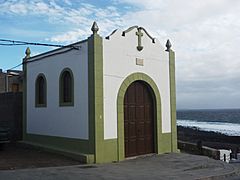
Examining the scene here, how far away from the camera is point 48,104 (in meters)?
17.5

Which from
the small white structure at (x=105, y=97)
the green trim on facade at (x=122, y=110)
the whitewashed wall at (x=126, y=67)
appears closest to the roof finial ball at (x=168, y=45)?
the small white structure at (x=105, y=97)

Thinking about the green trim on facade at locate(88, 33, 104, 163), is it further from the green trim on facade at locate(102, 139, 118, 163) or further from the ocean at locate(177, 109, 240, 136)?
the ocean at locate(177, 109, 240, 136)

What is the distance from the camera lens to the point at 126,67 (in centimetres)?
1608

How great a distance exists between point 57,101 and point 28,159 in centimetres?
305

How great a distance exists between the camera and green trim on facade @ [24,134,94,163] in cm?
1465

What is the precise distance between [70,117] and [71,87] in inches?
50.2

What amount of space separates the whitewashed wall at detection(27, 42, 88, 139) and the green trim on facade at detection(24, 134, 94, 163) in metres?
0.21

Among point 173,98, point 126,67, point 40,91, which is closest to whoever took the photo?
point 126,67

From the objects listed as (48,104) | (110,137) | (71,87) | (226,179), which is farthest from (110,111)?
(226,179)

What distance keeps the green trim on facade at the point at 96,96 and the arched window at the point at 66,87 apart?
1.55 metres

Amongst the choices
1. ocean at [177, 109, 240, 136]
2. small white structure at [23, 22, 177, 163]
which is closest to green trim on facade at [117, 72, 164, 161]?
small white structure at [23, 22, 177, 163]

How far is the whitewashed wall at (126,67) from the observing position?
50.0 ft

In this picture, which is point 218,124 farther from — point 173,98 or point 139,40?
point 139,40

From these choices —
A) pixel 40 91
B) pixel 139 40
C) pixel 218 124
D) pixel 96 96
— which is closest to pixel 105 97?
pixel 96 96
